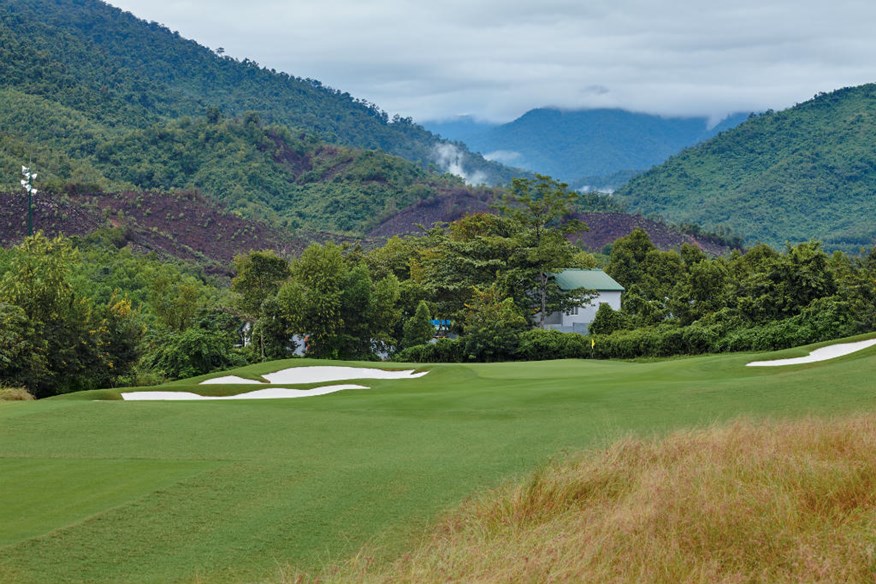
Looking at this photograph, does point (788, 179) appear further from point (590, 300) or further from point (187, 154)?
point (590, 300)

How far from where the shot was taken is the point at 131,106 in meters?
162

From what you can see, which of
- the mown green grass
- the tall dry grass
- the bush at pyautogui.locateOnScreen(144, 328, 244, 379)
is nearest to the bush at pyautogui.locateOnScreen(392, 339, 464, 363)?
the bush at pyautogui.locateOnScreen(144, 328, 244, 379)

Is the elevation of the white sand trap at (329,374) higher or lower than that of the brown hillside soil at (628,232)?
lower

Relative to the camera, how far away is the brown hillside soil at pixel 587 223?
4572 inches

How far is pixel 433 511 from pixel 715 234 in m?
116

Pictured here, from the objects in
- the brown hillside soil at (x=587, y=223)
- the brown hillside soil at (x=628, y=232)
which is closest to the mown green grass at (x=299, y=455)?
the brown hillside soil at (x=587, y=223)

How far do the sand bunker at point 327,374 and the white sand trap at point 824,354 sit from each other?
8.21 meters

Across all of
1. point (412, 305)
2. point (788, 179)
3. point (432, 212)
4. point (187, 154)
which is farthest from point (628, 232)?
point (412, 305)

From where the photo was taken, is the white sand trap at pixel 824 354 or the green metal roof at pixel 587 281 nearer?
the white sand trap at pixel 824 354

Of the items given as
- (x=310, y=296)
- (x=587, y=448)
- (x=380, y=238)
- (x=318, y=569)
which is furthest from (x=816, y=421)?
(x=380, y=238)

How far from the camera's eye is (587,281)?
6031cm

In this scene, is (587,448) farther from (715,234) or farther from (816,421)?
(715,234)

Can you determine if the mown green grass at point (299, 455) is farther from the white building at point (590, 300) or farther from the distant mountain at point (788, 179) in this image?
the distant mountain at point (788, 179)

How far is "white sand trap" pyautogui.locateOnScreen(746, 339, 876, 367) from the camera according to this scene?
820 inches
